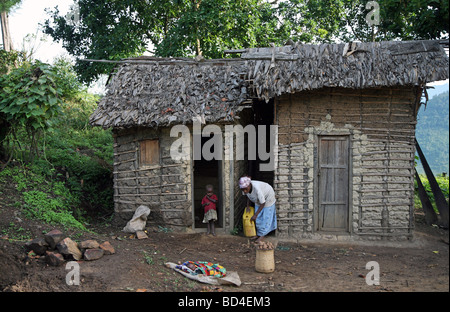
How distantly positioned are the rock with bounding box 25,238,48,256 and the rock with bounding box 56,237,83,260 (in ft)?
0.78

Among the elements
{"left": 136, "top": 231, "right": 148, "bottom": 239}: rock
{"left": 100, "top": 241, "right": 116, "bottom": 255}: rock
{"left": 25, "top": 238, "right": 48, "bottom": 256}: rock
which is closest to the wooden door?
{"left": 136, "top": 231, "right": 148, "bottom": 239}: rock

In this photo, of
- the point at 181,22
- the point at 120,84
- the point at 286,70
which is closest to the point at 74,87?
the point at 181,22

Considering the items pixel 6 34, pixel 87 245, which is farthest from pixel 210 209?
Answer: pixel 6 34

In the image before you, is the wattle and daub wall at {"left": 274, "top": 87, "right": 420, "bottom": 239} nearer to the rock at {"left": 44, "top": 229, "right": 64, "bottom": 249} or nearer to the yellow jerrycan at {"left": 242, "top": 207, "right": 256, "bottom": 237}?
the yellow jerrycan at {"left": 242, "top": 207, "right": 256, "bottom": 237}

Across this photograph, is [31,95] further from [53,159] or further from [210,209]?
[210,209]

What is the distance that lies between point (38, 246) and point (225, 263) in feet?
10.2

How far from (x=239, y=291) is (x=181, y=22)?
10746 millimetres

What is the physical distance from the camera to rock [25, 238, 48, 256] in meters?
6.42

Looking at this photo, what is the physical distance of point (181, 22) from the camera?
13984 mm

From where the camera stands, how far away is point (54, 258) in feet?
20.0

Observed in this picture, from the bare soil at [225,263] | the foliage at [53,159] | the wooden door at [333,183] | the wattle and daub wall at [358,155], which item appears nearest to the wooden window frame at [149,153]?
the bare soil at [225,263]

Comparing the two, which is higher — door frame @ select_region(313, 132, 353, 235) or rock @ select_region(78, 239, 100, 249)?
door frame @ select_region(313, 132, 353, 235)

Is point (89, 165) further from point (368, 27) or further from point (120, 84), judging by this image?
point (368, 27)

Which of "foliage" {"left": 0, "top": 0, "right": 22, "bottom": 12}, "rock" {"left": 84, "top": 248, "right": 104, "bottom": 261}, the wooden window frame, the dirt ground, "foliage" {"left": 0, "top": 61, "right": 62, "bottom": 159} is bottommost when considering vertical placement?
the dirt ground
